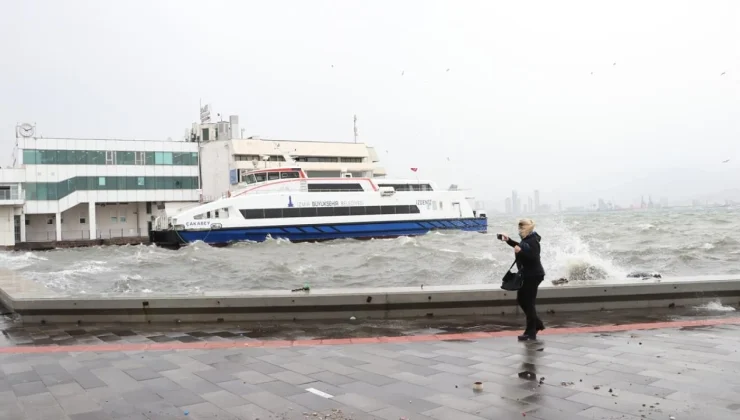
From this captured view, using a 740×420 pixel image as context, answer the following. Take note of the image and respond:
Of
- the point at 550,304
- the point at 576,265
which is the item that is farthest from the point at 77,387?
the point at 576,265

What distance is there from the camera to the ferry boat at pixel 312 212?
1264 inches

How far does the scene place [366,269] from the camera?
17.7 m

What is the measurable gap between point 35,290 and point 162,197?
4005 cm

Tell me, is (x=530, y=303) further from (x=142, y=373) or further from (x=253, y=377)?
(x=142, y=373)

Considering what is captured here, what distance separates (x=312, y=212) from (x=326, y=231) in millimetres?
1505

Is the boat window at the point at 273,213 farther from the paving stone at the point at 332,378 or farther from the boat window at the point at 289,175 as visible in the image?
the paving stone at the point at 332,378

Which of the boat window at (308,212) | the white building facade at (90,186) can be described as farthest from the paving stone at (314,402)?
the white building facade at (90,186)

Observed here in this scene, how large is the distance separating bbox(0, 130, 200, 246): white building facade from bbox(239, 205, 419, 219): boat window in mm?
16850

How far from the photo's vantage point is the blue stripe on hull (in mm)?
31859

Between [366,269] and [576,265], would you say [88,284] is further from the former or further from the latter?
[576,265]

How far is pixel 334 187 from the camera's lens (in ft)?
120

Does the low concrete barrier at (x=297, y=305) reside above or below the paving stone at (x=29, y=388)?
above

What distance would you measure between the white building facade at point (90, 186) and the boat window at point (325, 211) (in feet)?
55.3

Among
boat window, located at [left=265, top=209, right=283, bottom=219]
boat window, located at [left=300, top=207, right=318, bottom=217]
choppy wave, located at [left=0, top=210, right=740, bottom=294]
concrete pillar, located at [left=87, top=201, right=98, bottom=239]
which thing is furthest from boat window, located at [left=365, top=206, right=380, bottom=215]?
concrete pillar, located at [left=87, top=201, right=98, bottom=239]
